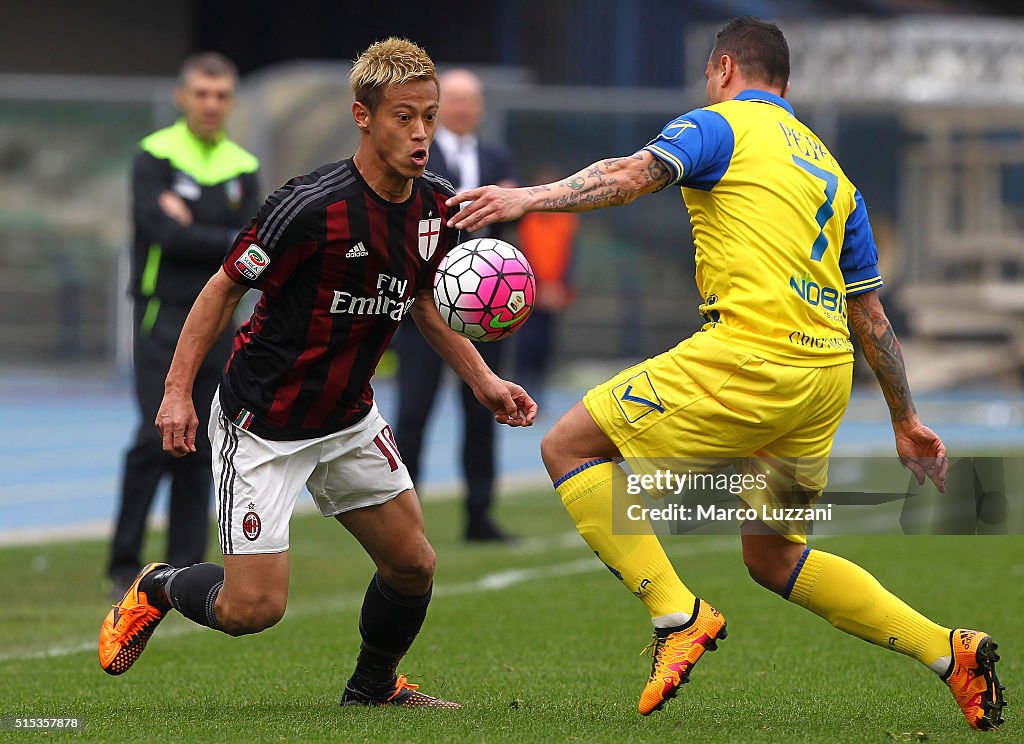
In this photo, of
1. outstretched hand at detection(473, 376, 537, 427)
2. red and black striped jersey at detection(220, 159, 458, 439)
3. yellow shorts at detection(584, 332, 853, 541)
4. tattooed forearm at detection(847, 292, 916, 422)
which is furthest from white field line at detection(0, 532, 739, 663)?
tattooed forearm at detection(847, 292, 916, 422)

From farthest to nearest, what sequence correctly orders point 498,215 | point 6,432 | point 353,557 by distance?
point 6,432
point 353,557
point 498,215

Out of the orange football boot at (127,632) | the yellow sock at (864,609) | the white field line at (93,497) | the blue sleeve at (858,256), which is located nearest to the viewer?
the yellow sock at (864,609)

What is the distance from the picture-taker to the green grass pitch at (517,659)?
5.16 meters

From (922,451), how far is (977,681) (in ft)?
2.63

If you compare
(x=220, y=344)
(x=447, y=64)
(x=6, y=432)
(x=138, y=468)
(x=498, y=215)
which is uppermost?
(x=447, y=64)

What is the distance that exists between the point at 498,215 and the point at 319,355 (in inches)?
34.3

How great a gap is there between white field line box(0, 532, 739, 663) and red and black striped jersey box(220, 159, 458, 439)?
218 cm

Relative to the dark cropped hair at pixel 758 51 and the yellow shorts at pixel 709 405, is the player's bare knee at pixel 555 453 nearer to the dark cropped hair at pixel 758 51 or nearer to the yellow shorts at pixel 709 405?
the yellow shorts at pixel 709 405

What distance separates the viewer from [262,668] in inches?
254

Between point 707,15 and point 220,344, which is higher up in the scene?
point 707,15

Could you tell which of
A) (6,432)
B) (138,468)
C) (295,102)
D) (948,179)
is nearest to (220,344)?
(138,468)

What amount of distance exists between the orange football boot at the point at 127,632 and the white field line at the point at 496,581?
1.35 metres

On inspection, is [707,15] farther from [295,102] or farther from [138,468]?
[138,468]

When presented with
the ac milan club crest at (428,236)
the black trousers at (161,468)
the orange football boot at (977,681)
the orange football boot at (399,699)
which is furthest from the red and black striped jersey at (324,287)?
the black trousers at (161,468)
